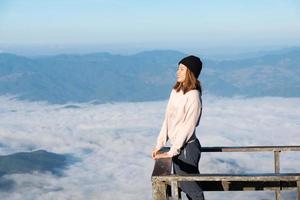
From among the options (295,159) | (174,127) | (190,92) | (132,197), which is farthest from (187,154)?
(295,159)

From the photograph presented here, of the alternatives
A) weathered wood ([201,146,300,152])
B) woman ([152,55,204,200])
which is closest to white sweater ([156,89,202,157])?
woman ([152,55,204,200])

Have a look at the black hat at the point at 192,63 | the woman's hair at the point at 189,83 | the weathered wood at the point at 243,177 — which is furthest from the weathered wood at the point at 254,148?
the weathered wood at the point at 243,177

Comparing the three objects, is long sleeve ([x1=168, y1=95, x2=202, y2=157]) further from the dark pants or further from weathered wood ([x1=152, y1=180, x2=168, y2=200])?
weathered wood ([x1=152, y1=180, x2=168, y2=200])

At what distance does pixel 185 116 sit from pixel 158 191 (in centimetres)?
130

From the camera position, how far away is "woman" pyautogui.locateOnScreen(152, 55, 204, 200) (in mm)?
5688

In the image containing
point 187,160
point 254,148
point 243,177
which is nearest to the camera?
point 243,177

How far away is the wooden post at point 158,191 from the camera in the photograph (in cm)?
464

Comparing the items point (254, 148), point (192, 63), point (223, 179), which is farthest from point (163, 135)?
point (223, 179)

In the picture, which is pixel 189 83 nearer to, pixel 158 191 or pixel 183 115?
pixel 183 115

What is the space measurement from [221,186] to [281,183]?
762 millimetres

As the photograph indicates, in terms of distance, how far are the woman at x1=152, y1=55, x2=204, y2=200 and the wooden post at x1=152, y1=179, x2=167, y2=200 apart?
996 millimetres

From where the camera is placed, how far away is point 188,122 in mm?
5699

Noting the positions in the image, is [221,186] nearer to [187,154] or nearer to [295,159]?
[187,154]

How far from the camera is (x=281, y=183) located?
654cm
